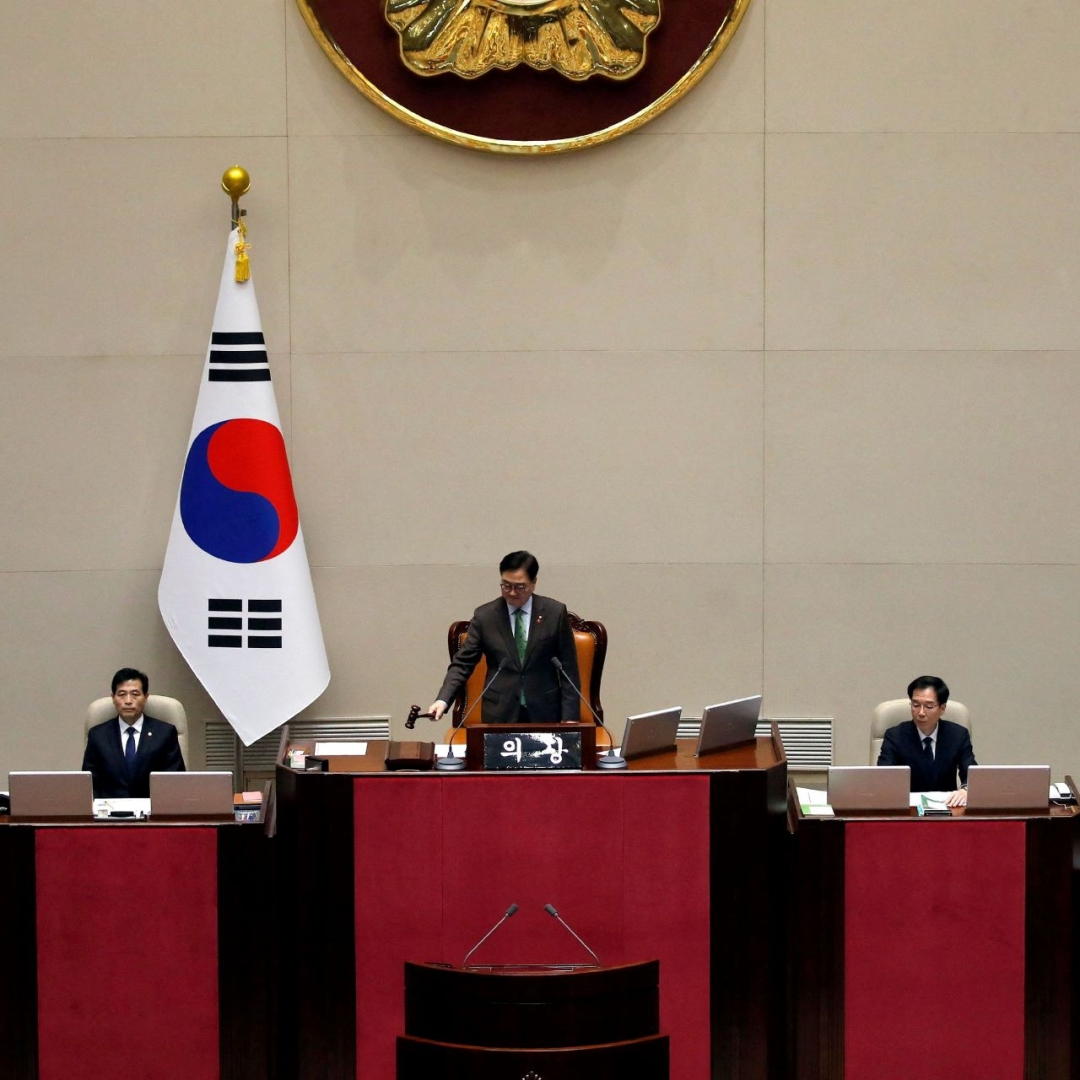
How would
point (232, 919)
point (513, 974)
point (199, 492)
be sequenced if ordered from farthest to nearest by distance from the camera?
point (199, 492) → point (232, 919) → point (513, 974)

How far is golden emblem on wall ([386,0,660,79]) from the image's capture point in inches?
233

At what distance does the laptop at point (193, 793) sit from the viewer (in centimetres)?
429

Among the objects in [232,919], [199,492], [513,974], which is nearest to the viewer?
[513,974]

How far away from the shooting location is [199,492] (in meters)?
5.85

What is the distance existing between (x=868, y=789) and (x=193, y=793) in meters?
1.88

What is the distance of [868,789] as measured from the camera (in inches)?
170

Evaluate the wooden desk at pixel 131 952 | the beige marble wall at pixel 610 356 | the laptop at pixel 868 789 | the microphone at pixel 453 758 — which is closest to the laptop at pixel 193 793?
the wooden desk at pixel 131 952

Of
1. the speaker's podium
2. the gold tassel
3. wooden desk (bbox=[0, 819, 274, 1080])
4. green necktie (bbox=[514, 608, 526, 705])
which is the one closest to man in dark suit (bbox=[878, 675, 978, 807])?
green necktie (bbox=[514, 608, 526, 705])

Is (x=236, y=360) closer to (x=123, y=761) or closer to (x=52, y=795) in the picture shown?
(x=123, y=761)

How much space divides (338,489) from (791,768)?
212cm

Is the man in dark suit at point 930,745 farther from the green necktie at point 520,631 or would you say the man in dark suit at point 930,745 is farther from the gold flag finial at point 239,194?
the gold flag finial at point 239,194

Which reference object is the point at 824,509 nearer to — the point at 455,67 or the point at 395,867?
the point at 455,67

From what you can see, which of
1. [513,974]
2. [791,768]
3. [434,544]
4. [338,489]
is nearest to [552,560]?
[434,544]

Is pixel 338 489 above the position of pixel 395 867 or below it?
above
